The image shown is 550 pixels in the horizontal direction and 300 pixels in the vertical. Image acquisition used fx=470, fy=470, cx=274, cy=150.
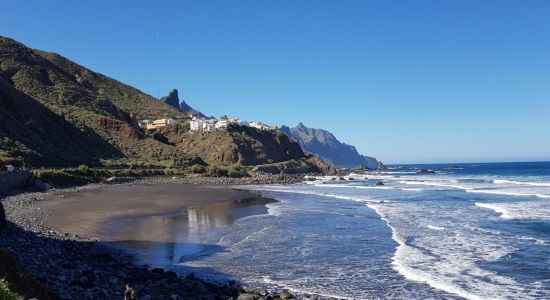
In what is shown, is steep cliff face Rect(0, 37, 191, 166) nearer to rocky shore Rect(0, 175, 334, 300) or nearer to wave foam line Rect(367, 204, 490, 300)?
rocky shore Rect(0, 175, 334, 300)

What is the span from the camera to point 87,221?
23.4 m

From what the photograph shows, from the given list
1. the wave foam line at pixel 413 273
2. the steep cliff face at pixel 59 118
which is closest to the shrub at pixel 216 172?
the steep cliff face at pixel 59 118

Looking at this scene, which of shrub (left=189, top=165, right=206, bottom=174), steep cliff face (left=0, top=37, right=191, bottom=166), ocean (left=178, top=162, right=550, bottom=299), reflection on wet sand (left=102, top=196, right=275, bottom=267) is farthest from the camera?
shrub (left=189, top=165, right=206, bottom=174)

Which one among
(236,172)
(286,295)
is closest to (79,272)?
(286,295)

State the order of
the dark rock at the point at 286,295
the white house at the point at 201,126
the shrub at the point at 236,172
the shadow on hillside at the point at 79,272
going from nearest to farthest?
the shadow on hillside at the point at 79,272, the dark rock at the point at 286,295, the shrub at the point at 236,172, the white house at the point at 201,126

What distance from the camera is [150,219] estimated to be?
25.2 m

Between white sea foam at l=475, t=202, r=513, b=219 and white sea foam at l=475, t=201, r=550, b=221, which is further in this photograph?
white sea foam at l=475, t=202, r=513, b=219

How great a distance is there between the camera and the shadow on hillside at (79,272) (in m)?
8.32

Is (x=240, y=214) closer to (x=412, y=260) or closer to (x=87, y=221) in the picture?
(x=87, y=221)

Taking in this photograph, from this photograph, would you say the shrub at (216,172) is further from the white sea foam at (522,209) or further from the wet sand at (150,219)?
the white sea foam at (522,209)

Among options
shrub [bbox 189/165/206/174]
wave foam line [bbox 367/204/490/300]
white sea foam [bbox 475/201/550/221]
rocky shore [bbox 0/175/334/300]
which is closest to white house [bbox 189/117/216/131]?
shrub [bbox 189/165/206/174]

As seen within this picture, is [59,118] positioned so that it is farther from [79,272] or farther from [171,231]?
[79,272]

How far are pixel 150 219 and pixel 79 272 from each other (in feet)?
44.8

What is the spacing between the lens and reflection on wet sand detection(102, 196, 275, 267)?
647 inches
